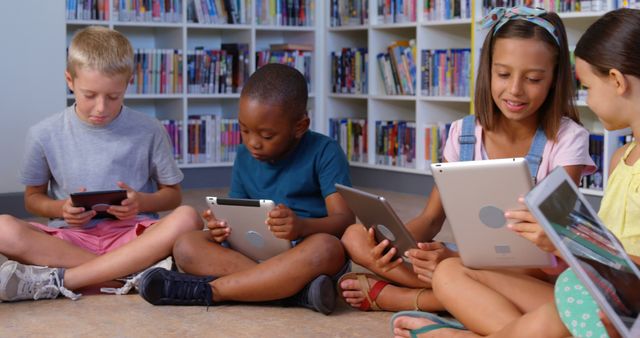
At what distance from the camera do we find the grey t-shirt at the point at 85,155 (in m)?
2.57

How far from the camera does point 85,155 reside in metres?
2.57

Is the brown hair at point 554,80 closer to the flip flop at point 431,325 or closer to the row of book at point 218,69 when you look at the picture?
the flip flop at point 431,325

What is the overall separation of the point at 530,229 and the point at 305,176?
3.26ft

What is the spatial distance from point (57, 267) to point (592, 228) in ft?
5.04

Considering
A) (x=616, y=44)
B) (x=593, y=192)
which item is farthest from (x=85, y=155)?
(x=593, y=192)

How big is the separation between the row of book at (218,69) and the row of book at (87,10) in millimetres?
493

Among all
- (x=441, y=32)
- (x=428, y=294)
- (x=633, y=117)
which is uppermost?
(x=441, y=32)

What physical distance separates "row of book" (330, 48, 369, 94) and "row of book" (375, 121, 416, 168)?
0.25 meters

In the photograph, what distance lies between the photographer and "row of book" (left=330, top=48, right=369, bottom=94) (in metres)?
5.15

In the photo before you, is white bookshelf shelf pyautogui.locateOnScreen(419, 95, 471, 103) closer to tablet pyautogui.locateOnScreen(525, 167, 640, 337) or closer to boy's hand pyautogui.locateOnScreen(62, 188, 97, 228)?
boy's hand pyautogui.locateOnScreen(62, 188, 97, 228)

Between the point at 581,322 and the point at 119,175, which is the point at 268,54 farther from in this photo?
the point at 581,322

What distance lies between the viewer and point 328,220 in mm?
2309

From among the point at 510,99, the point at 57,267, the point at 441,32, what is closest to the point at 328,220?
the point at 510,99

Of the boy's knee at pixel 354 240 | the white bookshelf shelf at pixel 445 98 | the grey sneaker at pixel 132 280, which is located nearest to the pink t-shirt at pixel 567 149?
the boy's knee at pixel 354 240
